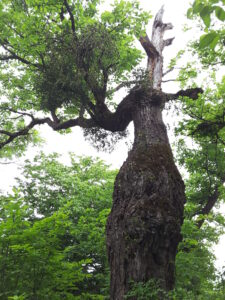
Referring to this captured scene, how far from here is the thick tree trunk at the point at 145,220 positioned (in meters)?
4.55

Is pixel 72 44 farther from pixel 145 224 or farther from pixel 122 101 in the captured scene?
pixel 145 224

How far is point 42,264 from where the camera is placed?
16.3ft

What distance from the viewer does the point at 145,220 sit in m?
4.78

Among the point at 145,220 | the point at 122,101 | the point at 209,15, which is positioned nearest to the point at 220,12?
the point at 209,15

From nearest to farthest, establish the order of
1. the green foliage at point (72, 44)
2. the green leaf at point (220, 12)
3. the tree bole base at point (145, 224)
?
the green leaf at point (220, 12), the tree bole base at point (145, 224), the green foliage at point (72, 44)

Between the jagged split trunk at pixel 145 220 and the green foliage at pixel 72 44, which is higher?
the green foliage at pixel 72 44

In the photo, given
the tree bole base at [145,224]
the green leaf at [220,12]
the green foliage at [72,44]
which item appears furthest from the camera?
the green foliage at [72,44]

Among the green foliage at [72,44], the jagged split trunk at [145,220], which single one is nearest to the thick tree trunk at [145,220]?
the jagged split trunk at [145,220]

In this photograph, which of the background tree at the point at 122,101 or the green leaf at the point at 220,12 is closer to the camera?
the green leaf at the point at 220,12

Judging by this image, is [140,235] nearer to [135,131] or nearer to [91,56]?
[135,131]

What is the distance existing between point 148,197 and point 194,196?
358 inches

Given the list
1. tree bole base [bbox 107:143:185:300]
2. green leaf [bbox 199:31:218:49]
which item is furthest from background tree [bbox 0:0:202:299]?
green leaf [bbox 199:31:218:49]

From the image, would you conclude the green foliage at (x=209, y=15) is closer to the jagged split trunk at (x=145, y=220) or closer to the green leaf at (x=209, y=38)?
the green leaf at (x=209, y=38)

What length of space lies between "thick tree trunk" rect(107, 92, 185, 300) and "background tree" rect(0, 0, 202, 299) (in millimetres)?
16
